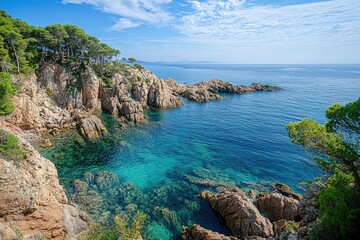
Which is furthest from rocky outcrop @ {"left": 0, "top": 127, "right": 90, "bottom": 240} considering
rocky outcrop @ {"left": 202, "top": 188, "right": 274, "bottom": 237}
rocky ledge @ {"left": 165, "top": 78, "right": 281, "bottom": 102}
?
rocky ledge @ {"left": 165, "top": 78, "right": 281, "bottom": 102}

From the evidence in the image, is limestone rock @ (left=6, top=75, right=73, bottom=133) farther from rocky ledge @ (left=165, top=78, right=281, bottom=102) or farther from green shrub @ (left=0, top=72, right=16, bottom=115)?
rocky ledge @ (left=165, top=78, right=281, bottom=102)

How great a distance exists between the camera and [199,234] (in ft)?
70.4

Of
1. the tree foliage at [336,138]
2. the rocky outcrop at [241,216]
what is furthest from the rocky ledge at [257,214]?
the tree foliage at [336,138]

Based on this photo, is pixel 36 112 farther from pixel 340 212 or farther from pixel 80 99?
pixel 340 212

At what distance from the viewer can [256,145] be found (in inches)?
1791

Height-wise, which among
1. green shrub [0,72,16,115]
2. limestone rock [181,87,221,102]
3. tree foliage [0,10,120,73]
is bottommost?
limestone rock [181,87,221,102]

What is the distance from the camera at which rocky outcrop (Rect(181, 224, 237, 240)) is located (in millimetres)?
20558

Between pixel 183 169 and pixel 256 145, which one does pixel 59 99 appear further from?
pixel 256 145

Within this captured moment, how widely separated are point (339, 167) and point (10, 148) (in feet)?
82.5

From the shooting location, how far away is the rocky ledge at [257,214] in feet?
62.6

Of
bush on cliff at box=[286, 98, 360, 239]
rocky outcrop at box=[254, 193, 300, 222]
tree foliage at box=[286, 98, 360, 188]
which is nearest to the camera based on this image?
bush on cliff at box=[286, 98, 360, 239]

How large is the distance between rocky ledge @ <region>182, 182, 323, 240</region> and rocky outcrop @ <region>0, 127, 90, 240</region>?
37.5ft

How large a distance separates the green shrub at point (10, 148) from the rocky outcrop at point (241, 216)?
2082 cm

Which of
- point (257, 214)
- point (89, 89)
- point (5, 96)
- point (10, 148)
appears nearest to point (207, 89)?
point (89, 89)
